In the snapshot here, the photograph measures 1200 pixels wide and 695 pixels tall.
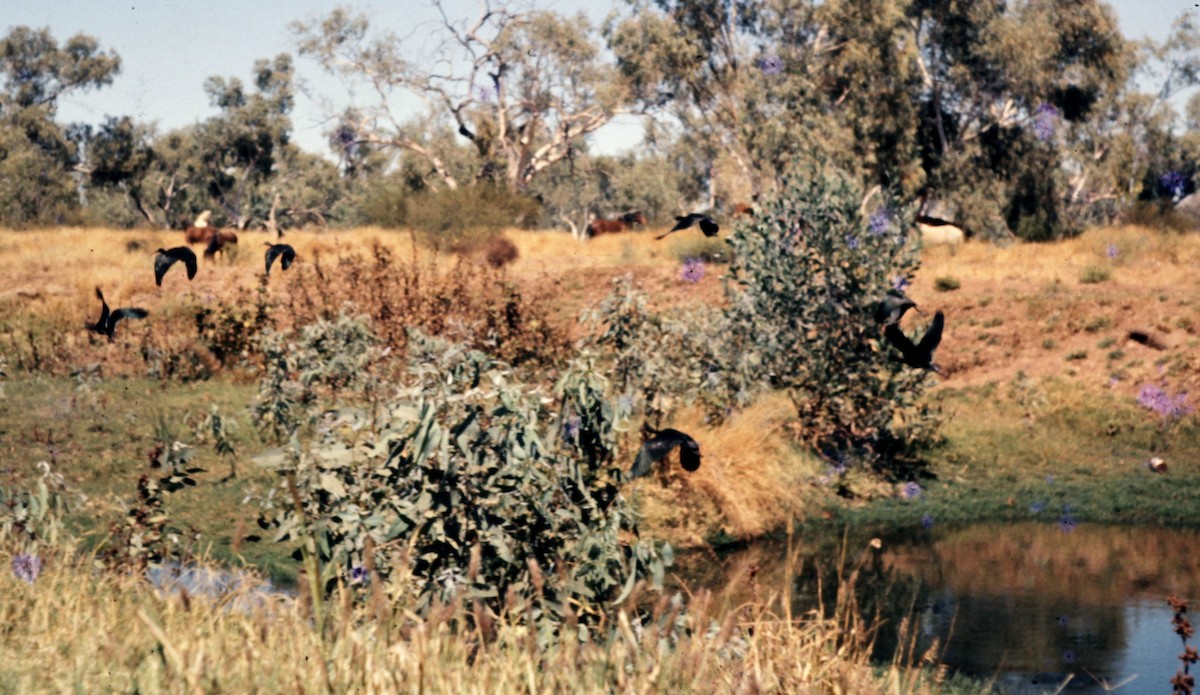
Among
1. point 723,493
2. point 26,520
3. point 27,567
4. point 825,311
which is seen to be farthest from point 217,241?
point 27,567

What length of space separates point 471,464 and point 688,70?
94.7 ft

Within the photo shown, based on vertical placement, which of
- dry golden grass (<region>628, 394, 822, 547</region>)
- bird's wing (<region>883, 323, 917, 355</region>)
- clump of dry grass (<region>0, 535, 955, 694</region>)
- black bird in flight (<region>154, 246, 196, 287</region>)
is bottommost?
dry golden grass (<region>628, 394, 822, 547</region>)

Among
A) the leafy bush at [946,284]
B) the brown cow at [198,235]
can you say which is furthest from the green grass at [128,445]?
the leafy bush at [946,284]

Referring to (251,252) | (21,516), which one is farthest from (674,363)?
(251,252)

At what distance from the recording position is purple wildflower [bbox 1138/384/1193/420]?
13.9 m

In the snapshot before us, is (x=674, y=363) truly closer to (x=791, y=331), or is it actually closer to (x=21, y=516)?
(x=791, y=331)

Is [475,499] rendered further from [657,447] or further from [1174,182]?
[1174,182]

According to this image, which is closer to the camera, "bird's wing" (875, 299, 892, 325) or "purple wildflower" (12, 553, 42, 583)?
"purple wildflower" (12, 553, 42, 583)

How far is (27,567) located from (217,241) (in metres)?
17.6

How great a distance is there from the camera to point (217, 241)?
70.2 feet

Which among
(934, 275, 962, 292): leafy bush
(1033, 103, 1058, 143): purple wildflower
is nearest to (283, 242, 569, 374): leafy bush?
(934, 275, 962, 292): leafy bush

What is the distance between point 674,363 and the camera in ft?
38.7

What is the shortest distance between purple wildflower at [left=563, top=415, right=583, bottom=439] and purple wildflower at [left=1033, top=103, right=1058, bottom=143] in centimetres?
2814

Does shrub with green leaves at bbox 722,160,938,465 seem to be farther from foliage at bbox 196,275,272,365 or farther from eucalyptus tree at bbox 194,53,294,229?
eucalyptus tree at bbox 194,53,294,229
